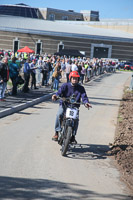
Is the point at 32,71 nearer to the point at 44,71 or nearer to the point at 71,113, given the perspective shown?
the point at 44,71

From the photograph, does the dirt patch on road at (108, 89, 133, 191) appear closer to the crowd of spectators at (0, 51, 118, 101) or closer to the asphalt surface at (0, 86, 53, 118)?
the asphalt surface at (0, 86, 53, 118)

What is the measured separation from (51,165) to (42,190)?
4.93 ft

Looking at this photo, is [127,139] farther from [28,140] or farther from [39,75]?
[39,75]

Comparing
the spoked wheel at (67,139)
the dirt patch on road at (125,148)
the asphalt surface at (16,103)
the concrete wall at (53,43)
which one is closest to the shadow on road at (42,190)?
the dirt patch on road at (125,148)

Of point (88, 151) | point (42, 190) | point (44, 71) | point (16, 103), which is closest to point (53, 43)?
point (44, 71)

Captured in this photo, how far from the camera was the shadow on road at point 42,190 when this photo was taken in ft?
17.6

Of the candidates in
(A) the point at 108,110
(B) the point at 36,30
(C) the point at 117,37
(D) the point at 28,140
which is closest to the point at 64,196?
(D) the point at 28,140

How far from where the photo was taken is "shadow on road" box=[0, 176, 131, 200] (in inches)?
212

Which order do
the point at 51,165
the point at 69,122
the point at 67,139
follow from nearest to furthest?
the point at 51,165, the point at 67,139, the point at 69,122

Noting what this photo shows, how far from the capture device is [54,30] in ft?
226

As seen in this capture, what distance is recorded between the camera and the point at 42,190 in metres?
5.67

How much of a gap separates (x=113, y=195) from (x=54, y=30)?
64925 millimetres

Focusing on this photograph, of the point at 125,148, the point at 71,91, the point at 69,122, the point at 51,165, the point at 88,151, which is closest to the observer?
the point at 51,165

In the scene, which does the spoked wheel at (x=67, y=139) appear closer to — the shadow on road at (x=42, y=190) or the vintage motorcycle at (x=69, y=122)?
the vintage motorcycle at (x=69, y=122)
